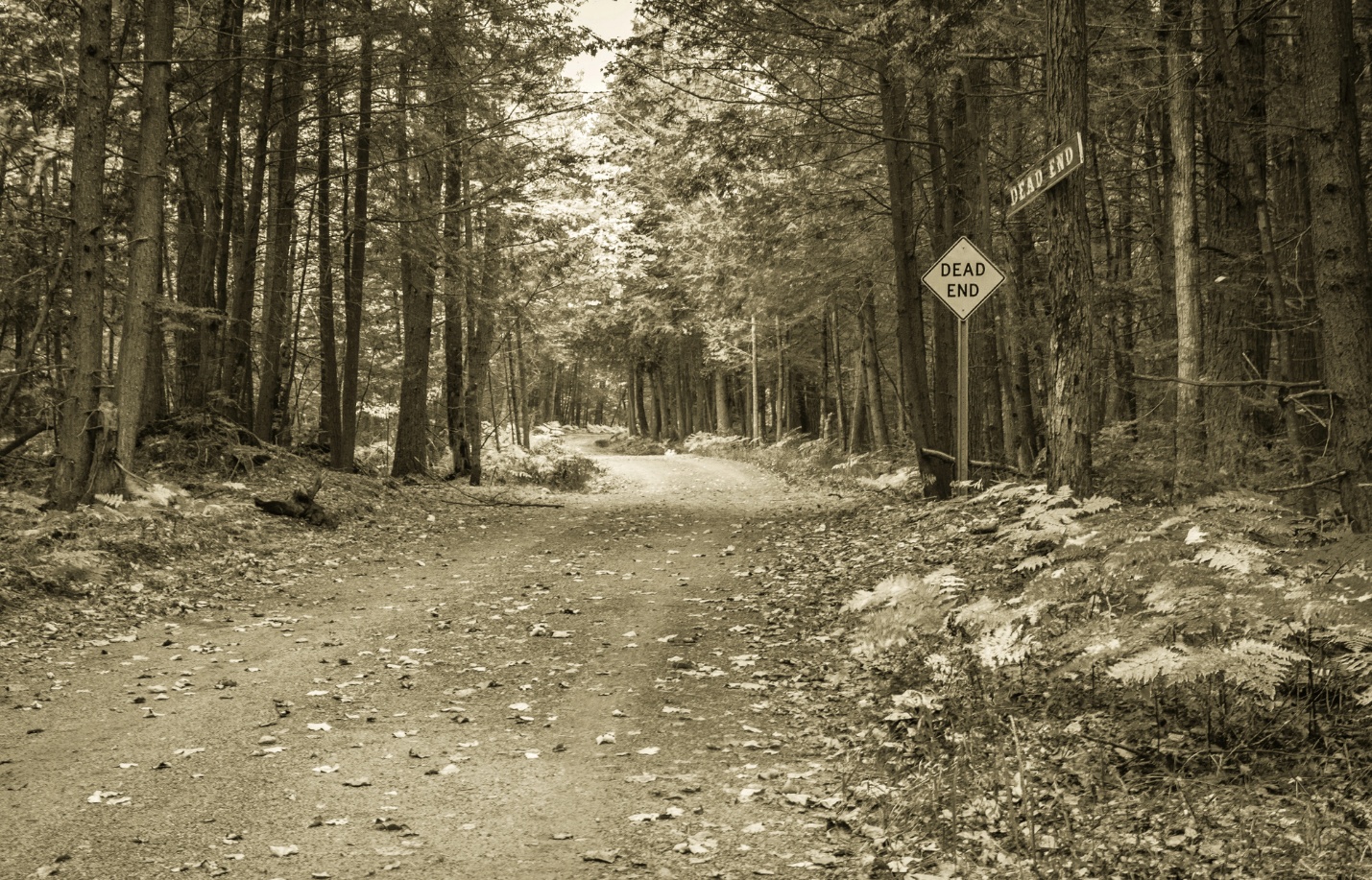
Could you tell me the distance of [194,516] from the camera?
1159 cm

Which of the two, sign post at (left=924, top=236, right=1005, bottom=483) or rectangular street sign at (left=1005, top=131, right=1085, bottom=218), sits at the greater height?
rectangular street sign at (left=1005, top=131, right=1085, bottom=218)

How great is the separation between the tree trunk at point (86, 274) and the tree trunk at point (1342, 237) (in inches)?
491

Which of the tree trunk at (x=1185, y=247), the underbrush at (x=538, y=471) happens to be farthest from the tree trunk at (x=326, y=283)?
the tree trunk at (x=1185, y=247)

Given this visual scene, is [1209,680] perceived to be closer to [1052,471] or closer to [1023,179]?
[1052,471]

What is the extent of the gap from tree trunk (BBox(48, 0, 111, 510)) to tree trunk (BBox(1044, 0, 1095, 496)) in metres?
10.3

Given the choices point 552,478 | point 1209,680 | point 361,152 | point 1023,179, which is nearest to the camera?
point 1209,680

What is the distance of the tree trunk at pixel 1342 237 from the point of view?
25.5 feet

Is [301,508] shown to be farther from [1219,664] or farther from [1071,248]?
[1219,664]

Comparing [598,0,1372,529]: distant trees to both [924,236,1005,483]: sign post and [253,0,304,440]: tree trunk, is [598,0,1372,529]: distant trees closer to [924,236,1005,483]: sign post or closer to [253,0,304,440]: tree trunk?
[924,236,1005,483]: sign post

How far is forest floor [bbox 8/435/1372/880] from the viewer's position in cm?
405

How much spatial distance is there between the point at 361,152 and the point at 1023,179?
13.4 metres

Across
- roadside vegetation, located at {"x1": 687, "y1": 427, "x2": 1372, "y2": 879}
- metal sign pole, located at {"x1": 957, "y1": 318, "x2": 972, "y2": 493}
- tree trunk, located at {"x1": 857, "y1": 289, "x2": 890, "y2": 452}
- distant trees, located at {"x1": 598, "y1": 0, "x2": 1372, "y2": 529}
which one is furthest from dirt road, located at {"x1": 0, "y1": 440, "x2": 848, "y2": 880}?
tree trunk, located at {"x1": 857, "y1": 289, "x2": 890, "y2": 452}

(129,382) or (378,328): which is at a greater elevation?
(378,328)

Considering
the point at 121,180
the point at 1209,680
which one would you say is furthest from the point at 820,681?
the point at 121,180
